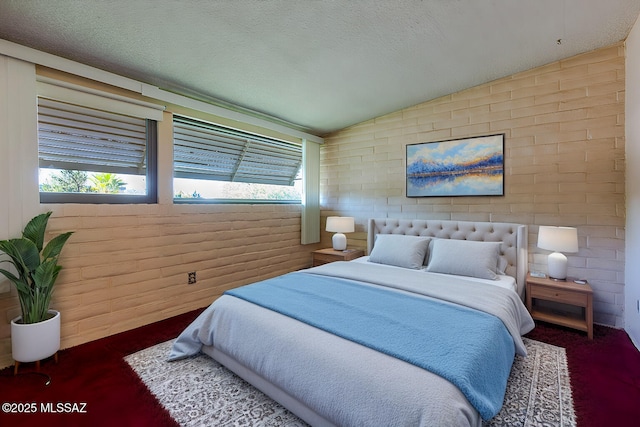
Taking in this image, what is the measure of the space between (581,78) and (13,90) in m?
4.97

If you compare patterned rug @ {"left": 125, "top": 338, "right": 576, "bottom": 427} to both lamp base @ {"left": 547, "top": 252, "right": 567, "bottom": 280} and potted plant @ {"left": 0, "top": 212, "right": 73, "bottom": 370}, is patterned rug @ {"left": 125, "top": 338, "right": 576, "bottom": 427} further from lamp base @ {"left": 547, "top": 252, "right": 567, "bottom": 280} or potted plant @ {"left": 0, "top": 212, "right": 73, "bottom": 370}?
Answer: lamp base @ {"left": 547, "top": 252, "right": 567, "bottom": 280}

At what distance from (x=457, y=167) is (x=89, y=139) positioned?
3902mm

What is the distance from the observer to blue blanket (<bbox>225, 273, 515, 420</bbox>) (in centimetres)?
132

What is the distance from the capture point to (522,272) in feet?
9.88

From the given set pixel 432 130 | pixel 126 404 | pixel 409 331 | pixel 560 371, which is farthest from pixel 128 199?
pixel 560 371

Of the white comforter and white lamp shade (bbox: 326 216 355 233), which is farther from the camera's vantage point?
white lamp shade (bbox: 326 216 355 233)

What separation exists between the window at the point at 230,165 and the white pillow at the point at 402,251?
70.3 inches

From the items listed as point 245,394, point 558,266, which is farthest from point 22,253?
point 558,266

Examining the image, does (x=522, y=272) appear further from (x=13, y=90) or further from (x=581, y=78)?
(x=13, y=90)

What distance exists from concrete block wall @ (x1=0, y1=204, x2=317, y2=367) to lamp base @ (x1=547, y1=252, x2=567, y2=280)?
10.8 ft

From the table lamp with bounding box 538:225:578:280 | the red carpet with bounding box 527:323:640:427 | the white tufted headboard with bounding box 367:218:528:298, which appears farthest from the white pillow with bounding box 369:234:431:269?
the red carpet with bounding box 527:323:640:427

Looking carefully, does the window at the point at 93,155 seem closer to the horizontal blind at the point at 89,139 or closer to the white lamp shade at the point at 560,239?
the horizontal blind at the point at 89,139

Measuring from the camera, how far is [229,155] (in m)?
3.77

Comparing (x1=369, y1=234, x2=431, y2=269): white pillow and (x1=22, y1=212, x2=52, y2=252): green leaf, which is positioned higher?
(x1=22, y1=212, x2=52, y2=252): green leaf
